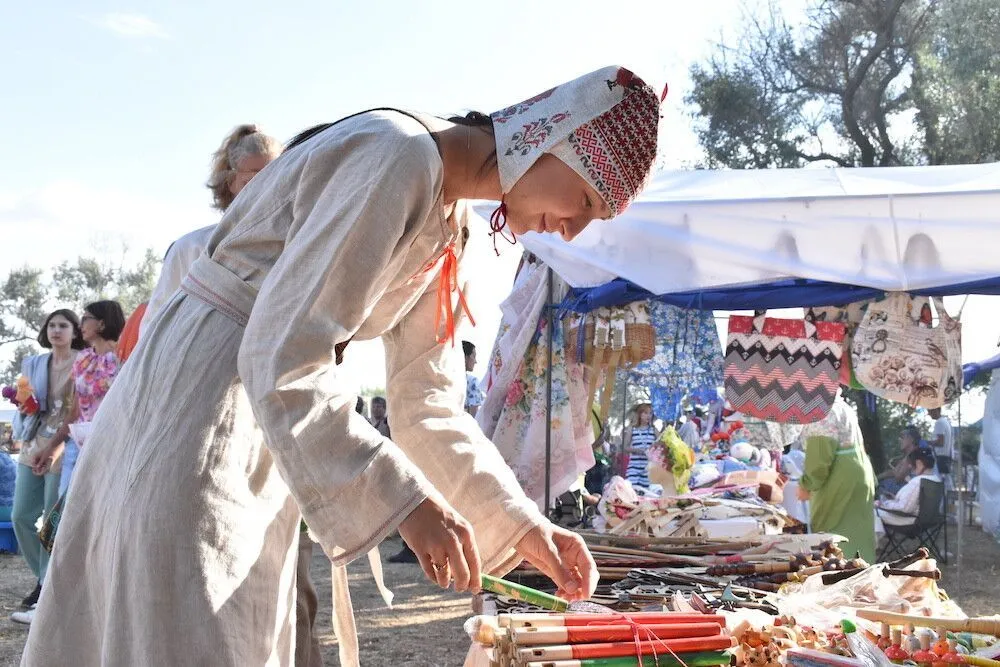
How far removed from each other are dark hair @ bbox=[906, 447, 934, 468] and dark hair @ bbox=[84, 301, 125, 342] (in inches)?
356

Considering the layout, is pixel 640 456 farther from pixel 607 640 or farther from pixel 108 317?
pixel 607 640

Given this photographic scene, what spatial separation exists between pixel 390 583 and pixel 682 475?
116 inches

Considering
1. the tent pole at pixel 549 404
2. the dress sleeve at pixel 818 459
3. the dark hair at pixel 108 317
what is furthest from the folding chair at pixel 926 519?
the dark hair at pixel 108 317

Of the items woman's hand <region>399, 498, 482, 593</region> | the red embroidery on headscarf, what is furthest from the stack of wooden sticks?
the red embroidery on headscarf

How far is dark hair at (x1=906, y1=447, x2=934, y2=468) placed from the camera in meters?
11.4

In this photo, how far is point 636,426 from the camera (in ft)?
36.1

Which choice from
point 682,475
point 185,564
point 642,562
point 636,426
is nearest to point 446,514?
point 185,564

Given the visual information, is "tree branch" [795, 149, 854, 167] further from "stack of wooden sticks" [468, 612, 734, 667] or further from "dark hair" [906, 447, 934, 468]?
"stack of wooden sticks" [468, 612, 734, 667]

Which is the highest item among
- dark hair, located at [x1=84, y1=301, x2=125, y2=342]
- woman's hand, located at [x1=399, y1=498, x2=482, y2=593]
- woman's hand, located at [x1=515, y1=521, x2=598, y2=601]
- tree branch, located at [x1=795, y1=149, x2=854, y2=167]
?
tree branch, located at [x1=795, y1=149, x2=854, y2=167]

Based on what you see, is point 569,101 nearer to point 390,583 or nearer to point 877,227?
point 877,227

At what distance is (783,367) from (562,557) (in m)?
4.89

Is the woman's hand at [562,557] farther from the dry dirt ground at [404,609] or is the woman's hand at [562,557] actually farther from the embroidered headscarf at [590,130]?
the dry dirt ground at [404,609]

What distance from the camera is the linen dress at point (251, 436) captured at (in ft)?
4.33

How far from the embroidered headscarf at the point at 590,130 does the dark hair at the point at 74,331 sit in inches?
229
